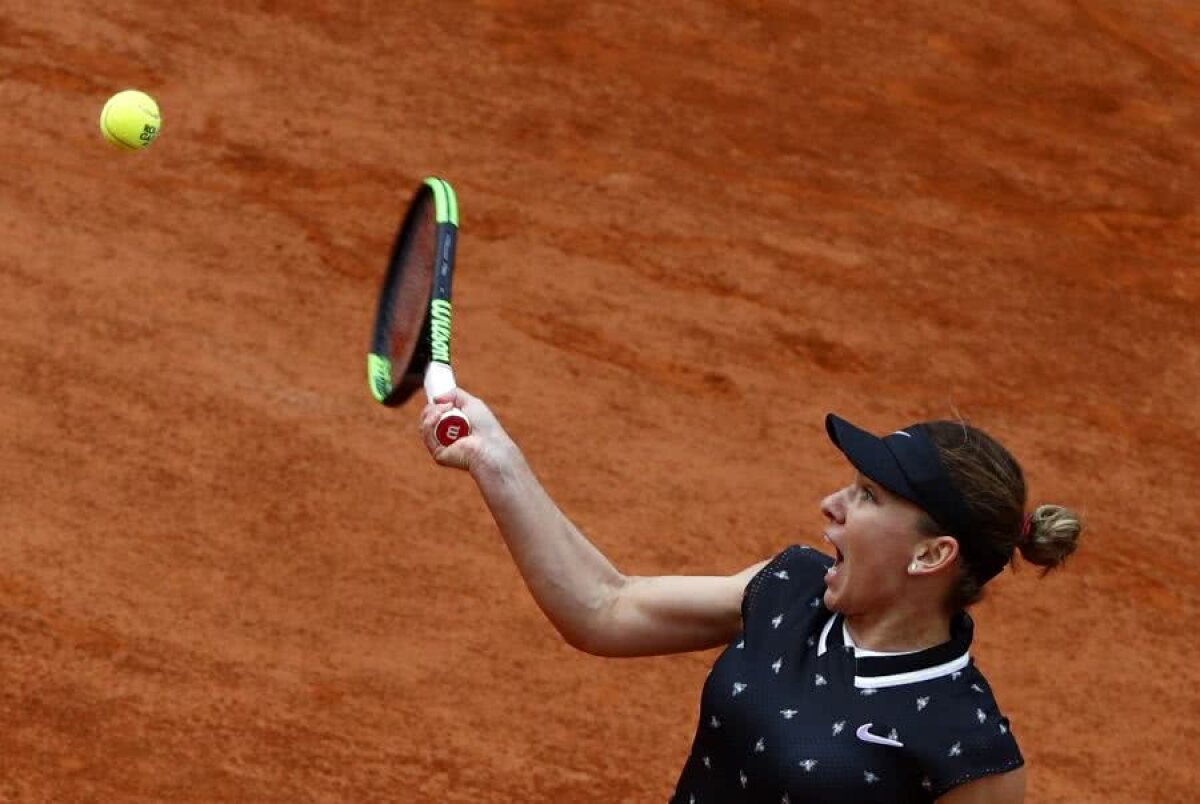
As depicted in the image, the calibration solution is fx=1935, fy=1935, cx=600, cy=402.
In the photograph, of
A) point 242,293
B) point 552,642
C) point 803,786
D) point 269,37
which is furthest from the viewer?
point 269,37

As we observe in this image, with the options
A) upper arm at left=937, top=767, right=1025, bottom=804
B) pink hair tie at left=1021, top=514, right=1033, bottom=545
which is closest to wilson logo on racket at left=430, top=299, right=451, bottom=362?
pink hair tie at left=1021, top=514, right=1033, bottom=545

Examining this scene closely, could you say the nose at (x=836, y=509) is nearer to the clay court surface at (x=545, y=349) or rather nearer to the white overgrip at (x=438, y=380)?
the white overgrip at (x=438, y=380)

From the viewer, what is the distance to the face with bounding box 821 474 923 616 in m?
3.30

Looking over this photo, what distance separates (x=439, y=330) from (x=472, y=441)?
1.69ft

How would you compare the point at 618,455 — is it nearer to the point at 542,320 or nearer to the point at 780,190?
the point at 542,320

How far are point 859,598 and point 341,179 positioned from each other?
17.9ft

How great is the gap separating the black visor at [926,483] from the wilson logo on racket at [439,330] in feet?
3.18

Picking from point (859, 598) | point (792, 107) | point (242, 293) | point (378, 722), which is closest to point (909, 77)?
point (792, 107)

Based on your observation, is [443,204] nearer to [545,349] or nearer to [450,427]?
[450,427]

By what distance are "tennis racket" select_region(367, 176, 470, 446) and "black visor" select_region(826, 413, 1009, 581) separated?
89 cm

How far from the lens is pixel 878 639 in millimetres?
3330

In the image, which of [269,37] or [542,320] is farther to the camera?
[269,37]

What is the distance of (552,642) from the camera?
252 inches

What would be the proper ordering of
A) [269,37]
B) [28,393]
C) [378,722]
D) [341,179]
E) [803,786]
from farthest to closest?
[269,37]
[341,179]
[28,393]
[378,722]
[803,786]
